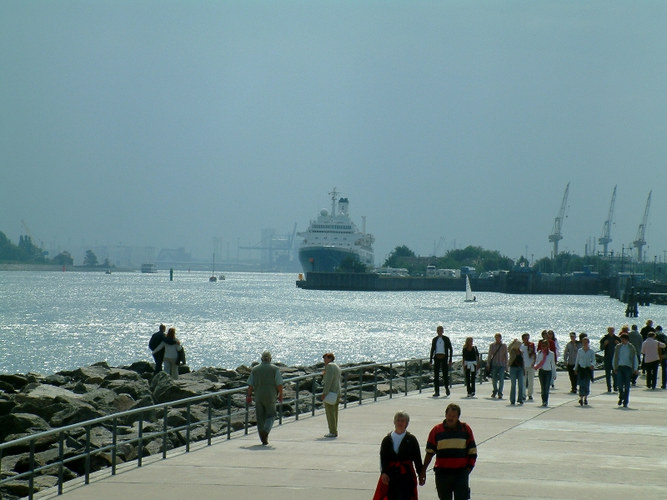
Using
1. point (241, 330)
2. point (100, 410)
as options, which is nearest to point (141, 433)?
point (100, 410)

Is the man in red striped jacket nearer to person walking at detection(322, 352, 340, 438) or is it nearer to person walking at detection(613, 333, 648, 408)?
person walking at detection(322, 352, 340, 438)

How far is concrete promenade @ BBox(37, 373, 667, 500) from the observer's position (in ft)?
41.5

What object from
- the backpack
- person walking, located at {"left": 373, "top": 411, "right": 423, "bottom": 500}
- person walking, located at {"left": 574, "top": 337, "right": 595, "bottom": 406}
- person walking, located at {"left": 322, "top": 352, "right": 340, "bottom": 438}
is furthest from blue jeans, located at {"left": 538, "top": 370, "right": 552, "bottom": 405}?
person walking, located at {"left": 373, "top": 411, "right": 423, "bottom": 500}

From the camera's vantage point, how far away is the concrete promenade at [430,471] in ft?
41.5

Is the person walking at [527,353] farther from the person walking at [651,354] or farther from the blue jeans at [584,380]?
the person walking at [651,354]

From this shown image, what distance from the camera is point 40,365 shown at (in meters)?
51.5

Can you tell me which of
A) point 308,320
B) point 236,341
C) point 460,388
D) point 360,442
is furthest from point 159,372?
point 308,320

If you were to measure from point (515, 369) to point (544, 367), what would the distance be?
621 millimetres

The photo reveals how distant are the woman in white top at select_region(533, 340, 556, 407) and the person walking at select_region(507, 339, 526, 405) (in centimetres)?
42

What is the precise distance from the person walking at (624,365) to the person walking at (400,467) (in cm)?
1279

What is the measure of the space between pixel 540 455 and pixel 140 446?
5.87m

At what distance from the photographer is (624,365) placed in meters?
21.7

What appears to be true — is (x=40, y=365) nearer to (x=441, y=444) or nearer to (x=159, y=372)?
(x=159, y=372)

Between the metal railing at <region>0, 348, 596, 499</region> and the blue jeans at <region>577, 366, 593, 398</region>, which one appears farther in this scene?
→ the blue jeans at <region>577, 366, 593, 398</region>
